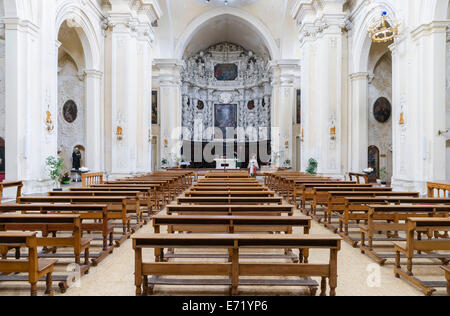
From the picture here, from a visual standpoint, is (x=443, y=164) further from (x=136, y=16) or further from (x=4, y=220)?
(x=136, y=16)

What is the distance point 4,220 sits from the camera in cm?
382

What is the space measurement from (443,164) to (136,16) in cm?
1338

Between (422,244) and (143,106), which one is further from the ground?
(143,106)

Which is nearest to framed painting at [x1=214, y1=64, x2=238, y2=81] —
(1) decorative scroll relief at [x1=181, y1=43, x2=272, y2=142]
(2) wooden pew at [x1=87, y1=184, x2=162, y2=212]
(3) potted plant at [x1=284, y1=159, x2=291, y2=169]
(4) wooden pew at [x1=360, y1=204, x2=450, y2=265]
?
(1) decorative scroll relief at [x1=181, y1=43, x2=272, y2=142]

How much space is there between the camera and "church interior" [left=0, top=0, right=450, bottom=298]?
11.7 feet

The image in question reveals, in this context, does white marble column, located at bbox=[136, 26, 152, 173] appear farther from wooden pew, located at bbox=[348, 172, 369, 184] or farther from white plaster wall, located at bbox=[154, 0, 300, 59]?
wooden pew, located at bbox=[348, 172, 369, 184]

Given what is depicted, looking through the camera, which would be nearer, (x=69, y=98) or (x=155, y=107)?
(x=69, y=98)

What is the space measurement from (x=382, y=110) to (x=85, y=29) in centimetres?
1371

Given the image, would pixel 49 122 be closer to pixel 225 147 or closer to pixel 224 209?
pixel 224 209

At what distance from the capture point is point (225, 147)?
29.7 m

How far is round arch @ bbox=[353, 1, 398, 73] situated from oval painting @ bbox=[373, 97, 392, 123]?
6.11 feet

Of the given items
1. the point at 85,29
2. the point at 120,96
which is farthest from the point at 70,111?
the point at 85,29

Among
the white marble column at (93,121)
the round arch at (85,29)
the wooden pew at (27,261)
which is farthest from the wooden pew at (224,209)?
the white marble column at (93,121)
